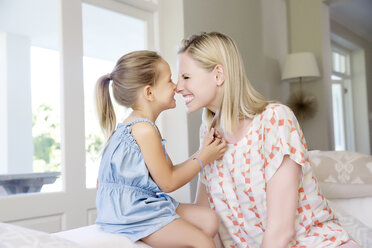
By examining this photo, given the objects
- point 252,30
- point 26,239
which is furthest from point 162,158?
point 252,30

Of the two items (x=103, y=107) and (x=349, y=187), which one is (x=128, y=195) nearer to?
(x=103, y=107)

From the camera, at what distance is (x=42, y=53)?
2.33 m

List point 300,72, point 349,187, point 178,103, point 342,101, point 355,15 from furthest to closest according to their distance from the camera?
point 342,101 → point 355,15 → point 300,72 → point 178,103 → point 349,187

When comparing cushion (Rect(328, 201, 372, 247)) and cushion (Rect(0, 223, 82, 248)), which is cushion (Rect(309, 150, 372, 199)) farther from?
cushion (Rect(0, 223, 82, 248))

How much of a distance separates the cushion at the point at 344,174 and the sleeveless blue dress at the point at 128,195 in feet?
2.98

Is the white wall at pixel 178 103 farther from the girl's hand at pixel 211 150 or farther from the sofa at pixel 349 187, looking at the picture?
the girl's hand at pixel 211 150

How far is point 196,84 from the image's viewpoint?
1.53 meters

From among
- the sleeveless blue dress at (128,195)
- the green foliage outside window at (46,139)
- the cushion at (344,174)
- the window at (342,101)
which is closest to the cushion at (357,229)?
the cushion at (344,174)

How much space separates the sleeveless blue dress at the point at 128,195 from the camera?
4.19ft

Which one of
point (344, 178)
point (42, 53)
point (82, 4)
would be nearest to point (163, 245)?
point (344, 178)

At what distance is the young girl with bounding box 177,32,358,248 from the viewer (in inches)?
50.6

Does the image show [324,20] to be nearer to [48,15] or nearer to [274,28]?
[274,28]

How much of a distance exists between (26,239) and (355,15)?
23.3 feet

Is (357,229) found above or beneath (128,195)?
beneath
